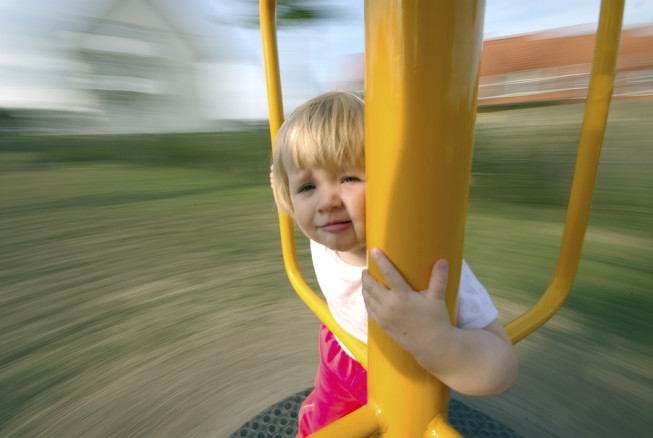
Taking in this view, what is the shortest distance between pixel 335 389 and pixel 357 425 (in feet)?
1.50

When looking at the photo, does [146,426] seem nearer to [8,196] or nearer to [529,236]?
[529,236]

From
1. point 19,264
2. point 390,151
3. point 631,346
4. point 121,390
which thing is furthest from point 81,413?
point 631,346

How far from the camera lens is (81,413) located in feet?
3.58

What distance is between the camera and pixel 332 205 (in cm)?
51

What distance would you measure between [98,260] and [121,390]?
1228mm

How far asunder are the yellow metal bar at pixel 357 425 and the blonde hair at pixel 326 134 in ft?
1.01

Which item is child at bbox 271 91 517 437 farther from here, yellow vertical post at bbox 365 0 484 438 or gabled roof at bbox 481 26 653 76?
gabled roof at bbox 481 26 653 76

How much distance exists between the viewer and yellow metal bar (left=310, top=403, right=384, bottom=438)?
0.43 metres

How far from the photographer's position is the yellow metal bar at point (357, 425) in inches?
17.1

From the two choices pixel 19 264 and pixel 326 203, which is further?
pixel 19 264

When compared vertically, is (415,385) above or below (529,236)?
above

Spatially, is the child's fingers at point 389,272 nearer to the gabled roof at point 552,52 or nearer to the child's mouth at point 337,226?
the child's mouth at point 337,226

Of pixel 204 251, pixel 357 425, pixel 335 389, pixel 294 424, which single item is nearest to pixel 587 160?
pixel 357 425

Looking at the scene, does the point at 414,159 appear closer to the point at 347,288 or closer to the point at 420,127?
the point at 420,127
